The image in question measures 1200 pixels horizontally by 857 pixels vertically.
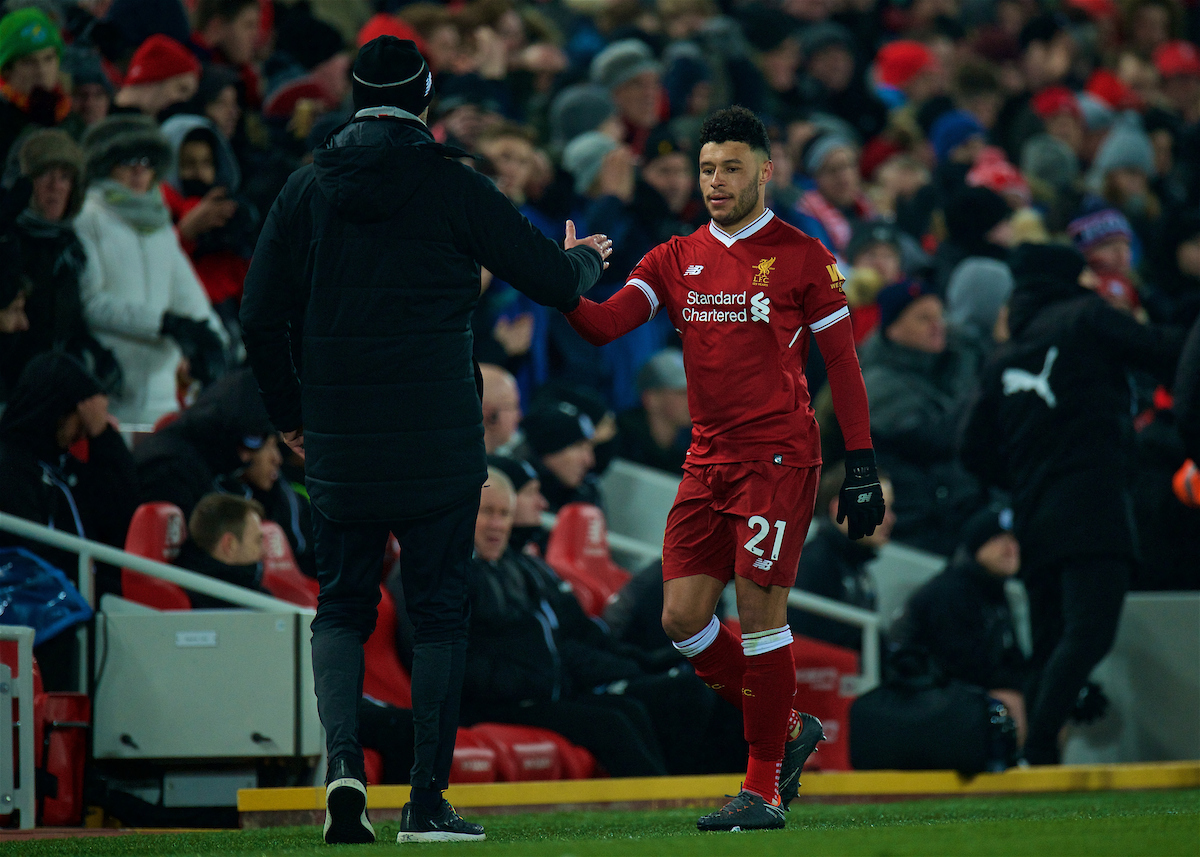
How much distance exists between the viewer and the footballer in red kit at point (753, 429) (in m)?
5.40

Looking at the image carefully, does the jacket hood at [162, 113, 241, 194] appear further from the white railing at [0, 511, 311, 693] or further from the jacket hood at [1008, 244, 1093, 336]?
the jacket hood at [1008, 244, 1093, 336]

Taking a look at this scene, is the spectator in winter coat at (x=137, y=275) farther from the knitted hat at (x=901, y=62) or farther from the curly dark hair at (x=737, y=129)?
the knitted hat at (x=901, y=62)

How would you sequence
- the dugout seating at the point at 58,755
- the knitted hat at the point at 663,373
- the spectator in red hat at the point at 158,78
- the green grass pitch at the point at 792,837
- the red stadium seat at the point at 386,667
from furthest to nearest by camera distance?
1. the knitted hat at the point at 663,373
2. the spectator in red hat at the point at 158,78
3. the red stadium seat at the point at 386,667
4. the dugout seating at the point at 58,755
5. the green grass pitch at the point at 792,837

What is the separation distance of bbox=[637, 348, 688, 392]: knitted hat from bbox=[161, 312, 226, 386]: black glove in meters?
2.79

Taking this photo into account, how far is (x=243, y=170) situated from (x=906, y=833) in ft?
21.8

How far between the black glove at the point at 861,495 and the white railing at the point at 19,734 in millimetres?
3008

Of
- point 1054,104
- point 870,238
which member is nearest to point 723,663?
point 870,238

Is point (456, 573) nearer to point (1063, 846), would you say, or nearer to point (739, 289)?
point (739, 289)

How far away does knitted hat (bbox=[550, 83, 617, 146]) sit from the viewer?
12188mm

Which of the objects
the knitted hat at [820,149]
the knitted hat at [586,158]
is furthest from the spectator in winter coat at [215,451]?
the knitted hat at [820,149]

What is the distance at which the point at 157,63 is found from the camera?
9.54 m

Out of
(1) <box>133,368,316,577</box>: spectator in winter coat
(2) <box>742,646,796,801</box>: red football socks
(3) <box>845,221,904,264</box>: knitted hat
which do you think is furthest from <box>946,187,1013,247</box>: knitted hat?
(2) <box>742,646,796,801</box>: red football socks

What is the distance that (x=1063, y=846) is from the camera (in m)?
4.20

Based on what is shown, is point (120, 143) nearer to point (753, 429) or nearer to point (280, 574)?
point (280, 574)
